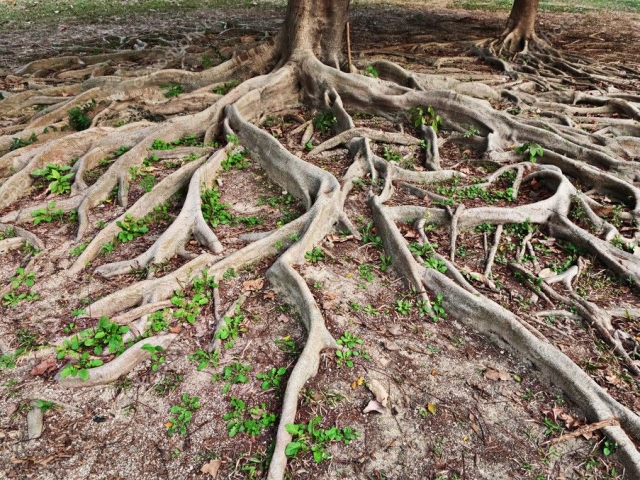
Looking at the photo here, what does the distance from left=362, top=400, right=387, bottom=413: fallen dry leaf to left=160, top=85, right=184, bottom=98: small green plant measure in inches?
219

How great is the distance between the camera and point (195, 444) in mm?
2793

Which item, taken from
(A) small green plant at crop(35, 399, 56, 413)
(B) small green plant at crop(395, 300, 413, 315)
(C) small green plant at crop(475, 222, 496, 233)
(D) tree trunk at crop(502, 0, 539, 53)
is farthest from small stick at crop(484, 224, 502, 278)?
(D) tree trunk at crop(502, 0, 539, 53)

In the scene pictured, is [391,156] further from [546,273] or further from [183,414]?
[183,414]

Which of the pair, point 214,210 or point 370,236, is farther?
point 214,210

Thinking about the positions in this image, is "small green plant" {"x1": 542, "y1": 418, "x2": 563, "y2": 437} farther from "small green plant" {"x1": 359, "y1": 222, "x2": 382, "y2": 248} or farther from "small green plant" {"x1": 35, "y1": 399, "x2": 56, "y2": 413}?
"small green plant" {"x1": 35, "y1": 399, "x2": 56, "y2": 413}

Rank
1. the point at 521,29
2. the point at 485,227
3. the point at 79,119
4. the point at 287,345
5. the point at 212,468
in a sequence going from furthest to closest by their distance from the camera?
1. the point at 521,29
2. the point at 79,119
3. the point at 485,227
4. the point at 287,345
5. the point at 212,468

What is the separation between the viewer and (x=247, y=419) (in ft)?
9.59

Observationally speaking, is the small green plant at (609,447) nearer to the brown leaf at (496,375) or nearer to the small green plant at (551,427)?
the small green plant at (551,427)

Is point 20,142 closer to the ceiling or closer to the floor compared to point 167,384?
closer to the ceiling

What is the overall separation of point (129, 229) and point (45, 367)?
1.68 m

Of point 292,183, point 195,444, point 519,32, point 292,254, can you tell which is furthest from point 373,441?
point 519,32

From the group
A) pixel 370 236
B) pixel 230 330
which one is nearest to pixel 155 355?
pixel 230 330

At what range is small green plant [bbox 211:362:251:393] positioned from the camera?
124 inches

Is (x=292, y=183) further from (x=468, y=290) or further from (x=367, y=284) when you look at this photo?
(x=468, y=290)
